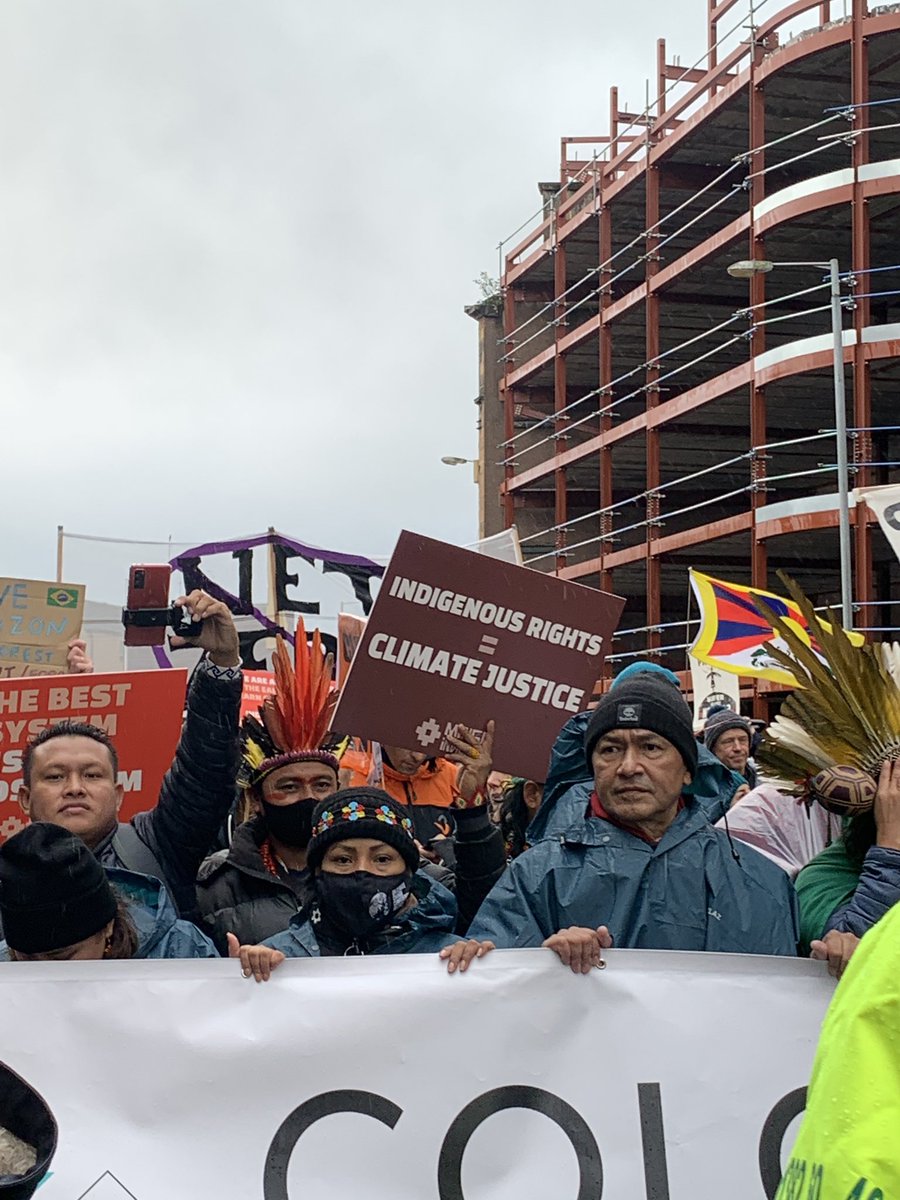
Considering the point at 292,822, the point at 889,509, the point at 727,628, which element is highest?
the point at 889,509

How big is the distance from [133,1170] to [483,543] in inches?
283

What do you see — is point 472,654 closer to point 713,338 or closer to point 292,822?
point 292,822

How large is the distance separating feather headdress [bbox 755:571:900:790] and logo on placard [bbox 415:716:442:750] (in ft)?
3.79

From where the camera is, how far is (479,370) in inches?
2007

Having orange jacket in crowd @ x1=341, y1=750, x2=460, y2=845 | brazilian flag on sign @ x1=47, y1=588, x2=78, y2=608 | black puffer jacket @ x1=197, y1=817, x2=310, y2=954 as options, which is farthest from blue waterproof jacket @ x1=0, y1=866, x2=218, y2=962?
brazilian flag on sign @ x1=47, y1=588, x2=78, y2=608

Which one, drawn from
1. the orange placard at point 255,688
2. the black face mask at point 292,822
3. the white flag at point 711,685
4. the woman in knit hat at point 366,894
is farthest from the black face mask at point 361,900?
the white flag at point 711,685

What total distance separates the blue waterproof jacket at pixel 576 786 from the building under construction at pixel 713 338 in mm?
22663

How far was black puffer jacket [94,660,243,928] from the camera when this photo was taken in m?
4.29

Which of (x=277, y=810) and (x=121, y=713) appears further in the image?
(x=121, y=713)

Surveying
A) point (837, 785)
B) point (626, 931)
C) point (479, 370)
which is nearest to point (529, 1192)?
point (626, 931)

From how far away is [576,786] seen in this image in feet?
12.7

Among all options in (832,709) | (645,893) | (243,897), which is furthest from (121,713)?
(832,709)

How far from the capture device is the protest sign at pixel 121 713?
5.45 m

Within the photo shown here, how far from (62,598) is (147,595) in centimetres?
177
